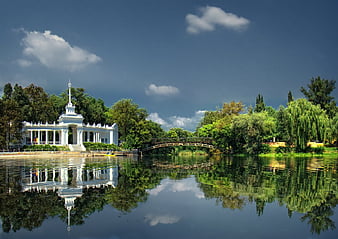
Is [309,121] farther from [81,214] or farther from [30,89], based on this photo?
[30,89]

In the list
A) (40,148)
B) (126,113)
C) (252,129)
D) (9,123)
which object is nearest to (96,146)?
(40,148)

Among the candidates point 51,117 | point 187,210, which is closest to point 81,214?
point 187,210

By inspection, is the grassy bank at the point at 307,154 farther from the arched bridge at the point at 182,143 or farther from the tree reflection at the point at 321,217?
the tree reflection at the point at 321,217

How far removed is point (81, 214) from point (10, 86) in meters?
62.9

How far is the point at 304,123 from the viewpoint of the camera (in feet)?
153

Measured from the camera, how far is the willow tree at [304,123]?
4656cm

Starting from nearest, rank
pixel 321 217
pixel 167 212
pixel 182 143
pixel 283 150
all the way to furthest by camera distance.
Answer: pixel 321 217 < pixel 167 212 < pixel 283 150 < pixel 182 143

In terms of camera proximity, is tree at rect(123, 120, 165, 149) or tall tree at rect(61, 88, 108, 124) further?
tall tree at rect(61, 88, 108, 124)

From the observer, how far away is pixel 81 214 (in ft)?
25.0

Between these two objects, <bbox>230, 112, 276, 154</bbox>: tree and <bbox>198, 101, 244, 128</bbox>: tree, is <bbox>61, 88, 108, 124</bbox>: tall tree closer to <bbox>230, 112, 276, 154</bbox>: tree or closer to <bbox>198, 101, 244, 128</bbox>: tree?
<bbox>198, 101, 244, 128</bbox>: tree

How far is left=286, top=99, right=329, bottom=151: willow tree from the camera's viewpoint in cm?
4656

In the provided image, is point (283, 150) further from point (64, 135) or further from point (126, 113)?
point (64, 135)

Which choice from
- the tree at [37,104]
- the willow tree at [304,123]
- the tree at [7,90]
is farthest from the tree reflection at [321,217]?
the tree at [7,90]

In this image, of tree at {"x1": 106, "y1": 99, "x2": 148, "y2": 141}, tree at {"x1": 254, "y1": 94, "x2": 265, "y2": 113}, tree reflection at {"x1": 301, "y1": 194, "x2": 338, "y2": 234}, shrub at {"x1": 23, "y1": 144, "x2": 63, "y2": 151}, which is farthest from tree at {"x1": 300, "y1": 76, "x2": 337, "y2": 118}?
tree reflection at {"x1": 301, "y1": 194, "x2": 338, "y2": 234}
